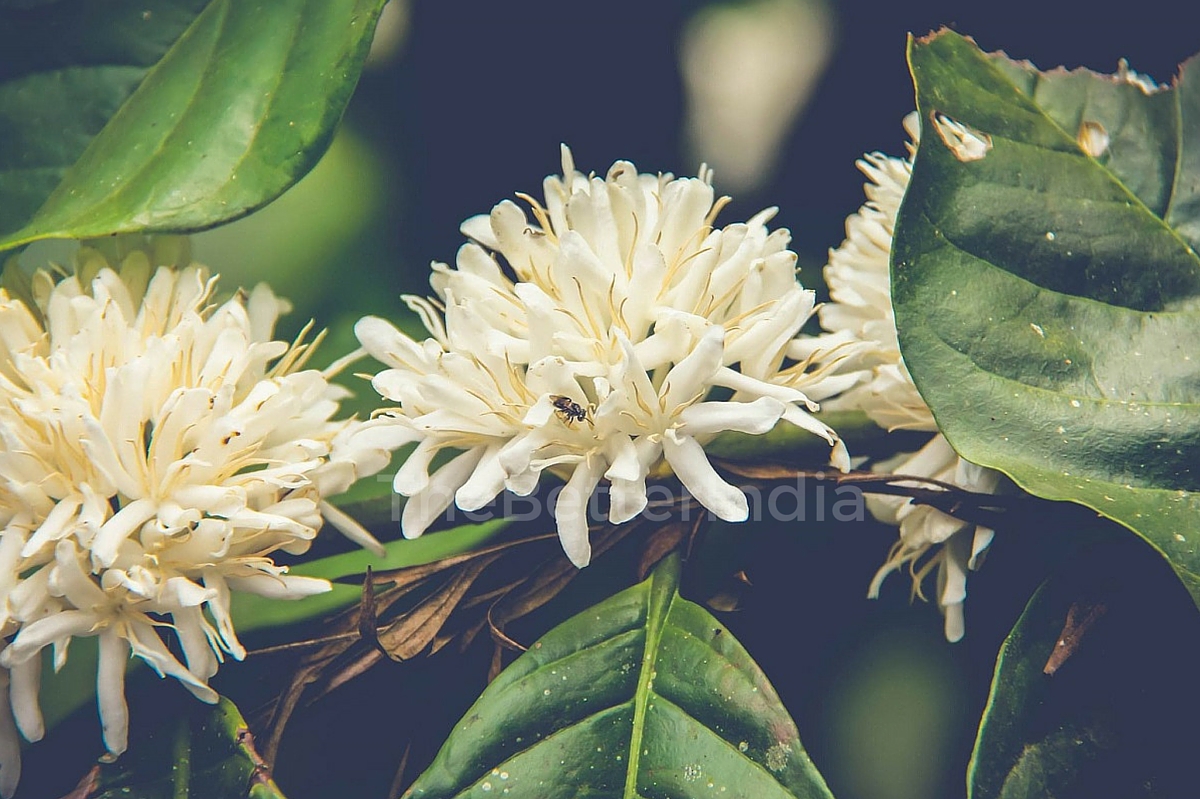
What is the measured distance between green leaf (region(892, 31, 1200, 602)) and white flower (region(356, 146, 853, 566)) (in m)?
0.07

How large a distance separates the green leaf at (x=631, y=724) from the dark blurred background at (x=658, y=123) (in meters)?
0.20

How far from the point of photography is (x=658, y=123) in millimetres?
897

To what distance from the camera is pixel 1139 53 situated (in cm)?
80

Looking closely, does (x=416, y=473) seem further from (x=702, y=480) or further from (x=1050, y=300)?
(x=1050, y=300)

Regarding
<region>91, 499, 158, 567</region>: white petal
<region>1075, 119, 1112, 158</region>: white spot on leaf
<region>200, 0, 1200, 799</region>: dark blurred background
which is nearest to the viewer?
<region>91, 499, 158, 567</region>: white petal

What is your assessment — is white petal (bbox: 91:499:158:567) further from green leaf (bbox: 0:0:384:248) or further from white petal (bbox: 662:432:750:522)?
white petal (bbox: 662:432:750:522)

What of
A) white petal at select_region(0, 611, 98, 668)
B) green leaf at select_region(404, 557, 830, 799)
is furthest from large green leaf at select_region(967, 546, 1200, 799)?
white petal at select_region(0, 611, 98, 668)

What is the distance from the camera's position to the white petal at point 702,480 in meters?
0.49

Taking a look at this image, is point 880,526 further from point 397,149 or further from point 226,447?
point 397,149

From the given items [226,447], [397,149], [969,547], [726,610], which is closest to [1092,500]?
[969,547]

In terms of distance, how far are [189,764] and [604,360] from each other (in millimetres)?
310

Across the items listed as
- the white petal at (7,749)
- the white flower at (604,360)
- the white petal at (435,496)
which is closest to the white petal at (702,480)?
the white flower at (604,360)

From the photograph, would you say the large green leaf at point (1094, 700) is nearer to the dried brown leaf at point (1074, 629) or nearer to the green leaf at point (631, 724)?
the dried brown leaf at point (1074, 629)

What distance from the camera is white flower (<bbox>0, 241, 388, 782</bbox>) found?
0.49 m
